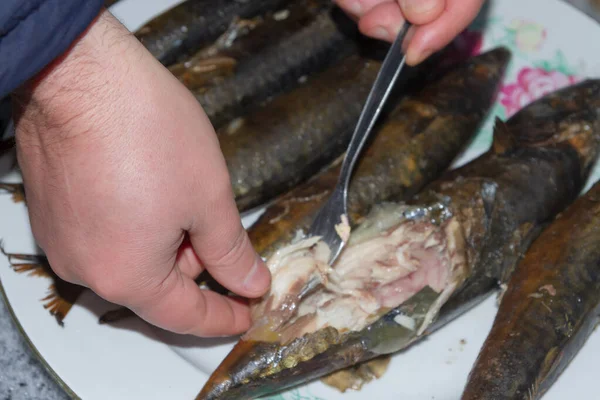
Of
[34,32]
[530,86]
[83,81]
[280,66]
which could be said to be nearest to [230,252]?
[83,81]

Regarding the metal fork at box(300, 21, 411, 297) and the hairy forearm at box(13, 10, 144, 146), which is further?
the metal fork at box(300, 21, 411, 297)

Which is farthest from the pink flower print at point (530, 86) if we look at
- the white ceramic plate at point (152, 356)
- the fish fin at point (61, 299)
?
the fish fin at point (61, 299)

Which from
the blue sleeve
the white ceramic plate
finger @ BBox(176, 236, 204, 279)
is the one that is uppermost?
the blue sleeve

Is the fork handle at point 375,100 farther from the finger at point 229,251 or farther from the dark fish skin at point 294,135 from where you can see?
the finger at point 229,251

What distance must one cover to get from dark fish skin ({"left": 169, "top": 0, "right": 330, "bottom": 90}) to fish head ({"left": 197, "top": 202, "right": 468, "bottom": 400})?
2.84 feet

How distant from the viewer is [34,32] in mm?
1430

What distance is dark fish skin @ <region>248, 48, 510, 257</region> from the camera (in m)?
2.52

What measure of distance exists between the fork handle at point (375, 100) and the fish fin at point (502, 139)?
49 cm

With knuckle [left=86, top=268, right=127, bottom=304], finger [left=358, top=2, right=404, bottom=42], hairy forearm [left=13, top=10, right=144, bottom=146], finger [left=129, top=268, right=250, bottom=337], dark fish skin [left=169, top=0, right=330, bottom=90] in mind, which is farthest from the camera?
dark fish skin [left=169, top=0, right=330, bottom=90]

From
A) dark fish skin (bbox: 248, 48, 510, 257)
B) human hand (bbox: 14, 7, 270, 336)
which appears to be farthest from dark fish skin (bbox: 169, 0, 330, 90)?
human hand (bbox: 14, 7, 270, 336)

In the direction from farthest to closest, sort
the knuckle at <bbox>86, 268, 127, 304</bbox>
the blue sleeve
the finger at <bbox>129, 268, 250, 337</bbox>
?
the finger at <bbox>129, 268, 250, 337</bbox> → the knuckle at <bbox>86, 268, 127, 304</bbox> → the blue sleeve

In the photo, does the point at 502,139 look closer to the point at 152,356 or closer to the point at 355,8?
the point at 355,8

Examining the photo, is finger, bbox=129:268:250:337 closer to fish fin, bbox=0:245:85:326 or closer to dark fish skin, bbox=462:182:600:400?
fish fin, bbox=0:245:85:326

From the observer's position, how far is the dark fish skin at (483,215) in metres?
2.16
